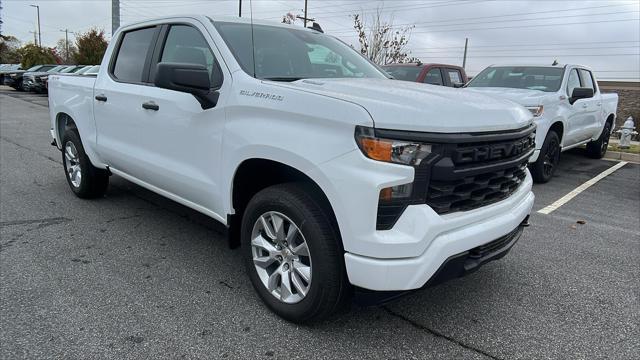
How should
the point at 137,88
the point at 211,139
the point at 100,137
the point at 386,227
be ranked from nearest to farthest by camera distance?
the point at 386,227, the point at 211,139, the point at 137,88, the point at 100,137

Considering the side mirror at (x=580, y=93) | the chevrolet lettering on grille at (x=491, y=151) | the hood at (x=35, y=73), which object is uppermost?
the side mirror at (x=580, y=93)

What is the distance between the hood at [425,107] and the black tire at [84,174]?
318cm

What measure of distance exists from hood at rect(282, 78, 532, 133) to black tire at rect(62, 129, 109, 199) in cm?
318

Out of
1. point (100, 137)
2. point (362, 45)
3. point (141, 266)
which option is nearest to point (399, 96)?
point (141, 266)

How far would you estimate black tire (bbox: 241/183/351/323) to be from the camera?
2523 mm

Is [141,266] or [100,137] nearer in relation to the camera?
[141,266]

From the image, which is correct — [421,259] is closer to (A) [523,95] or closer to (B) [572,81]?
(A) [523,95]

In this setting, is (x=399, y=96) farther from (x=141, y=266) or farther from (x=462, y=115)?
(x=141, y=266)

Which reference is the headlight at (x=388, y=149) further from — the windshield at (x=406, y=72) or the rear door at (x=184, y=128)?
the windshield at (x=406, y=72)

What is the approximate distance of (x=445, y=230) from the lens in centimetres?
243

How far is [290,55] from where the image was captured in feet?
11.7

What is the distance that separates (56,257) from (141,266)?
723 mm

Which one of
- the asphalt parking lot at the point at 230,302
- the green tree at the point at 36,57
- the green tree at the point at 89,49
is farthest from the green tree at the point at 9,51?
the asphalt parking lot at the point at 230,302

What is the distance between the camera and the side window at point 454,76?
1016cm
